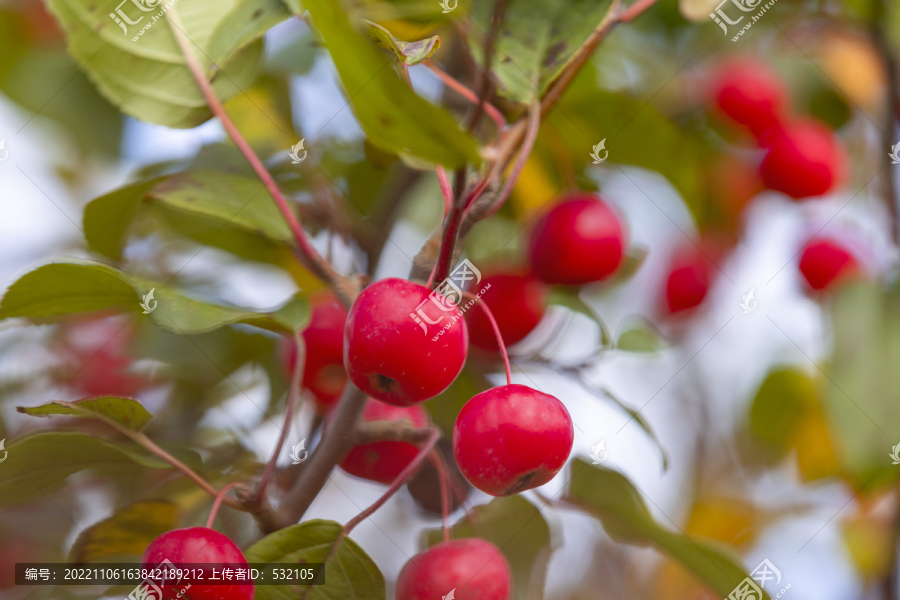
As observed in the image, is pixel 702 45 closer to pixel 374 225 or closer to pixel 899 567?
pixel 374 225

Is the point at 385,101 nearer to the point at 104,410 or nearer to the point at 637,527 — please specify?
the point at 104,410

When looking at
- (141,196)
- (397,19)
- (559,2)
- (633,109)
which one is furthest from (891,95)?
(141,196)

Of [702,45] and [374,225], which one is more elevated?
[702,45]

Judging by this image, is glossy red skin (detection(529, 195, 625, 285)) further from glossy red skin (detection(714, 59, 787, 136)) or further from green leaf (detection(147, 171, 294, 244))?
glossy red skin (detection(714, 59, 787, 136))

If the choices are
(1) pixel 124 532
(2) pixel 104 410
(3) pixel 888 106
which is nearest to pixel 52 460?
(2) pixel 104 410

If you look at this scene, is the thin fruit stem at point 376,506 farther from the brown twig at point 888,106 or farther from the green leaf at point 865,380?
the brown twig at point 888,106

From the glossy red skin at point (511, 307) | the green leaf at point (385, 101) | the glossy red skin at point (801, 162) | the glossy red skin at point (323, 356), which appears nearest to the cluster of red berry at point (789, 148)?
the glossy red skin at point (801, 162)
